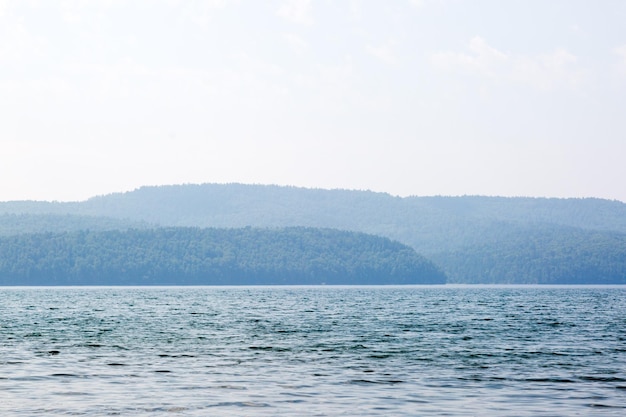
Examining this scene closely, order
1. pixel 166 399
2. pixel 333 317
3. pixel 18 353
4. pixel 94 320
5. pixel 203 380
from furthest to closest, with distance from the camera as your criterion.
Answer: pixel 333 317 < pixel 94 320 < pixel 18 353 < pixel 203 380 < pixel 166 399

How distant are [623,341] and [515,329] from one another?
1441 cm

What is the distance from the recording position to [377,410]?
3269 cm

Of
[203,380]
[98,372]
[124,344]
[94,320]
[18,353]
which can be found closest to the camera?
[203,380]

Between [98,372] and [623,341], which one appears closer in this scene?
[98,372]

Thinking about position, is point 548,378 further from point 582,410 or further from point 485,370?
point 582,410

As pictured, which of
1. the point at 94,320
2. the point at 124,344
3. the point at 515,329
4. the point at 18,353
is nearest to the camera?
the point at 18,353

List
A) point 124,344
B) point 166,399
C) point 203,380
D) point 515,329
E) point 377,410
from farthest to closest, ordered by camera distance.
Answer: point 515,329 < point 124,344 < point 203,380 < point 166,399 < point 377,410

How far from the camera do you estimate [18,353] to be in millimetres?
52438

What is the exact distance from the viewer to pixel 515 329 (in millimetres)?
75500

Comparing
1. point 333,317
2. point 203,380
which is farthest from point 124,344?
point 333,317

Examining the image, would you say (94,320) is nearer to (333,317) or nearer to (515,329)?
(333,317)

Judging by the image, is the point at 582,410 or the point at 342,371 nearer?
the point at 582,410

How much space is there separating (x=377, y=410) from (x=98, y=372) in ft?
48.0

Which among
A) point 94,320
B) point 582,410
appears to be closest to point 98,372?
point 582,410
